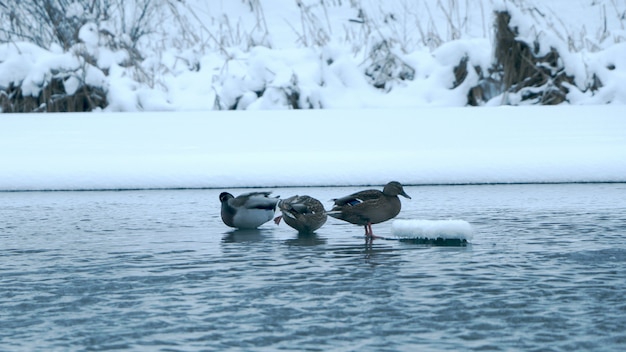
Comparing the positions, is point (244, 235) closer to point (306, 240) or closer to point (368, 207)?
point (306, 240)

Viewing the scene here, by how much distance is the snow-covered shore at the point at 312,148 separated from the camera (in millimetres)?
11836

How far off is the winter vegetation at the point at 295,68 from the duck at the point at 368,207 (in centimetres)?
832

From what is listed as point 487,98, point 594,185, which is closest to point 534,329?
point 594,185

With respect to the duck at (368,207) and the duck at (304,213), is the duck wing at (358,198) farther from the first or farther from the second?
the duck at (304,213)

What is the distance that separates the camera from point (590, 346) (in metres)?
4.52

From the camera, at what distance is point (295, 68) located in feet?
56.3

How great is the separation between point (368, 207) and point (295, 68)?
31.2 ft

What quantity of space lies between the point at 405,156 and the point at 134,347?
7982 mm

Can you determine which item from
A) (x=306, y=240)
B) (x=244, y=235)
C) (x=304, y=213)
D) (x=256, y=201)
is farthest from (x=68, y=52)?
(x=306, y=240)

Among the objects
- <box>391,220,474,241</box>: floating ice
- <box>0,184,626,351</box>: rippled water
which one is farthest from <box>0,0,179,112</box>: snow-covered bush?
<box>391,220,474,241</box>: floating ice

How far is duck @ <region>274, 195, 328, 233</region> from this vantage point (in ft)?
26.2

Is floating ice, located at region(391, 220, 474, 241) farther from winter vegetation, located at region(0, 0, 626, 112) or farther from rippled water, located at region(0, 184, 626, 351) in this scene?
winter vegetation, located at region(0, 0, 626, 112)

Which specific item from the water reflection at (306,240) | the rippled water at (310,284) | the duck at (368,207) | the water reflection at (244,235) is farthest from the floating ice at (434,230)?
the water reflection at (244,235)

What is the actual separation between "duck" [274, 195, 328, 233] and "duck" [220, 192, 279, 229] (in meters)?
0.28
